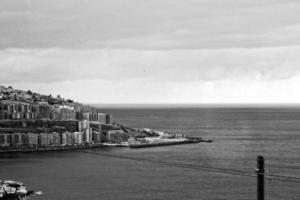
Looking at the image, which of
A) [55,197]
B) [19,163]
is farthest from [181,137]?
[55,197]

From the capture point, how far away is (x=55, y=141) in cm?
8488

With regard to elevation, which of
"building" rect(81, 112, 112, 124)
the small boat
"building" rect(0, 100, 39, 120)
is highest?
"building" rect(0, 100, 39, 120)

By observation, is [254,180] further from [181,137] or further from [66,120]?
A: [66,120]

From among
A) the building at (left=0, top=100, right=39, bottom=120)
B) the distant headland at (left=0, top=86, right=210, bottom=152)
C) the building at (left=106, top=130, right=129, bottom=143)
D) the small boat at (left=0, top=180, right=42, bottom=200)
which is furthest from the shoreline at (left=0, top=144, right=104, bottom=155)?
the small boat at (left=0, top=180, right=42, bottom=200)

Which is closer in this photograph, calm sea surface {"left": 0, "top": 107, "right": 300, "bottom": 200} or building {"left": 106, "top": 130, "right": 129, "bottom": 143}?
calm sea surface {"left": 0, "top": 107, "right": 300, "bottom": 200}

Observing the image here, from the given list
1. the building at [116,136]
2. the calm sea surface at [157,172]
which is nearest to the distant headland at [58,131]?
the building at [116,136]

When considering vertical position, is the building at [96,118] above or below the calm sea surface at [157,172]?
above

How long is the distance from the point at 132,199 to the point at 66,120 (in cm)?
5694

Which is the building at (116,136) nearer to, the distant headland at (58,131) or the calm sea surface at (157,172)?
the distant headland at (58,131)

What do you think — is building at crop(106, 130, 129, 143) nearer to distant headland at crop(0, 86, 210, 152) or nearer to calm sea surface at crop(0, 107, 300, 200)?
distant headland at crop(0, 86, 210, 152)

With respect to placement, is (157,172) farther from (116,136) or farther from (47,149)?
(116,136)

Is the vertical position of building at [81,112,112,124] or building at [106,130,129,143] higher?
building at [81,112,112,124]

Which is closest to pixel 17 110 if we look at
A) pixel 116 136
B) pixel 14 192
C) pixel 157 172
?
pixel 116 136

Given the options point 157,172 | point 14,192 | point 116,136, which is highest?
point 116,136
